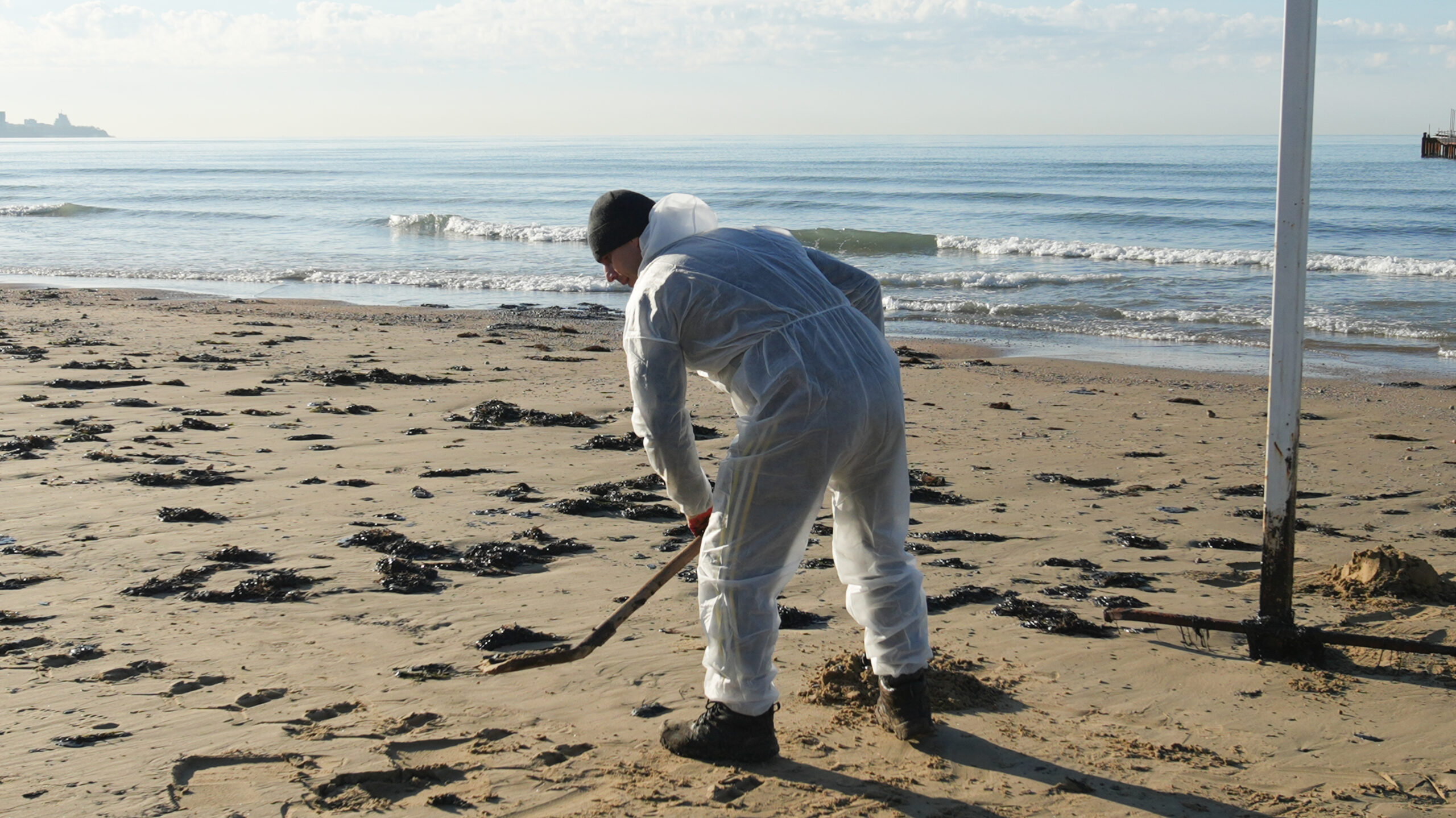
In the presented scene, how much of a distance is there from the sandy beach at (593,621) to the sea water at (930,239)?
6320 mm

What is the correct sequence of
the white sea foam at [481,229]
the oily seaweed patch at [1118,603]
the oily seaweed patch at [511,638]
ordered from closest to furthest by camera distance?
1. the oily seaweed patch at [511,638]
2. the oily seaweed patch at [1118,603]
3. the white sea foam at [481,229]

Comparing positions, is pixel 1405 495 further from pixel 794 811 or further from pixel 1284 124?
pixel 794 811

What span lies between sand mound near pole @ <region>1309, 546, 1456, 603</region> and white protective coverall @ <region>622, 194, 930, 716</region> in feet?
7.37

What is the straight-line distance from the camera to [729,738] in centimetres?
306

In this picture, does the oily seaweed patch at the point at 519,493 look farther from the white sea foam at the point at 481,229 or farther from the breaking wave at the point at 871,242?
the white sea foam at the point at 481,229

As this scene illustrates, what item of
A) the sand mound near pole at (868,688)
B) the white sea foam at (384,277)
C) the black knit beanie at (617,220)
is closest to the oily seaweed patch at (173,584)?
the black knit beanie at (617,220)

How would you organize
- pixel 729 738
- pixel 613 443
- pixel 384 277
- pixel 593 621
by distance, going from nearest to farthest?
pixel 729 738
pixel 593 621
pixel 613 443
pixel 384 277

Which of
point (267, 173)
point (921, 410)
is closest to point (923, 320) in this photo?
point (921, 410)

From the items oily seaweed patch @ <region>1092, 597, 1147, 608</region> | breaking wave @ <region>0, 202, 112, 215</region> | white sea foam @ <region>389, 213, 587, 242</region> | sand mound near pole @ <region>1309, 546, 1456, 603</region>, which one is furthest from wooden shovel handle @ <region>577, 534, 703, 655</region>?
breaking wave @ <region>0, 202, 112, 215</region>

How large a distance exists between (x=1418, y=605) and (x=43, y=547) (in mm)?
5582

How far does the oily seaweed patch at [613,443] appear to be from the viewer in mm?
6832

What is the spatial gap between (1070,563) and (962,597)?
2.48 feet

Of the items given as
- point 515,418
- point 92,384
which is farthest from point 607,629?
point 92,384

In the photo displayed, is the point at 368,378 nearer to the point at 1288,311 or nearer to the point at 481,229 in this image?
the point at 1288,311
